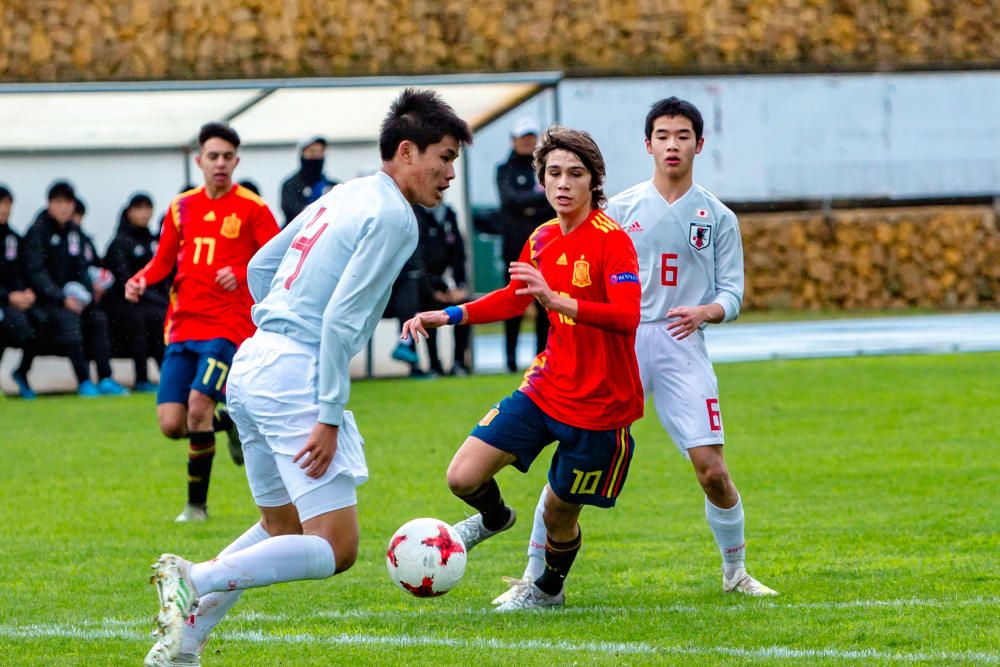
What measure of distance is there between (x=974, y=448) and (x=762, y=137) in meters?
16.1

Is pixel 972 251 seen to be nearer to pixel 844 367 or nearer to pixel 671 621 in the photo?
pixel 844 367

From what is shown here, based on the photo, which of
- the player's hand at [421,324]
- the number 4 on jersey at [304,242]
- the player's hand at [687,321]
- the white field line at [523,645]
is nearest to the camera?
the number 4 on jersey at [304,242]

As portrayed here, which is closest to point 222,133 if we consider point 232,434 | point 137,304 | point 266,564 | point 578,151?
point 232,434

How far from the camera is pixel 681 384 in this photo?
6.55 m

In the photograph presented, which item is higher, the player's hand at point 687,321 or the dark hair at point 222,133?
the dark hair at point 222,133

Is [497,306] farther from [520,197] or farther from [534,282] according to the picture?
[520,197]

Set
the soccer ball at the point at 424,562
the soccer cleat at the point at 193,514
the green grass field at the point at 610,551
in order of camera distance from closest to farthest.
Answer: the soccer ball at the point at 424,562
the green grass field at the point at 610,551
the soccer cleat at the point at 193,514

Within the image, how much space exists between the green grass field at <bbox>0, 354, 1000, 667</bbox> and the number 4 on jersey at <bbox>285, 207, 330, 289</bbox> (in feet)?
4.22

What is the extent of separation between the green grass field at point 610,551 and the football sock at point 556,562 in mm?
138

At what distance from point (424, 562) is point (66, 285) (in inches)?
444

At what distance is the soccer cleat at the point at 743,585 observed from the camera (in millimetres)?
6363

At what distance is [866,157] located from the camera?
88.6 feet

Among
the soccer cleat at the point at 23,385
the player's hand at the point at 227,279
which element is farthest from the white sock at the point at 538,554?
the soccer cleat at the point at 23,385

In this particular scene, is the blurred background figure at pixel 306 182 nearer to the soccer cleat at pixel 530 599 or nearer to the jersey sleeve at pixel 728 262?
the jersey sleeve at pixel 728 262
